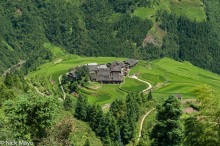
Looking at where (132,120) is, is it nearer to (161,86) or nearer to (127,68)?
(161,86)

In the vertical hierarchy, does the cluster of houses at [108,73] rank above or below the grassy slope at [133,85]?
above

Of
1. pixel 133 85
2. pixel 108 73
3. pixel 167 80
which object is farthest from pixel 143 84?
pixel 167 80

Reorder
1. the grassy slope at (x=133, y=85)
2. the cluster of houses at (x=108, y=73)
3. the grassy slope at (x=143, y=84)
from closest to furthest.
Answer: the grassy slope at (x=143, y=84) < the grassy slope at (x=133, y=85) < the cluster of houses at (x=108, y=73)

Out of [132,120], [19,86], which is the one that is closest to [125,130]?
[132,120]

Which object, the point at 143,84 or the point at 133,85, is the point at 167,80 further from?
the point at 133,85

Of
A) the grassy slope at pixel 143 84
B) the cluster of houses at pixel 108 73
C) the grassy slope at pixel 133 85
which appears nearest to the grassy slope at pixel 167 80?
the grassy slope at pixel 143 84

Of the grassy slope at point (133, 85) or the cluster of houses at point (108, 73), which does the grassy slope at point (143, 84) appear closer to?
the grassy slope at point (133, 85)

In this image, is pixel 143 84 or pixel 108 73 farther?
pixel 108 73

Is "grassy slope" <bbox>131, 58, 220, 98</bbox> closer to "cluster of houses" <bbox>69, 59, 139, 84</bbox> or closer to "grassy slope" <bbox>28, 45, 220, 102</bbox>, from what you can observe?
"grassy slope" <bbox>28, 45, 220, 102</bbox>

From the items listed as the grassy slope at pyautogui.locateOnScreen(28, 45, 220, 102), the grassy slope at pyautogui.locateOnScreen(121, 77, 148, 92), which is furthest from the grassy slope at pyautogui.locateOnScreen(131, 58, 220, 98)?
the grassy slope at pyautogui.locateOnScreen(121, 77, 148, 92)
